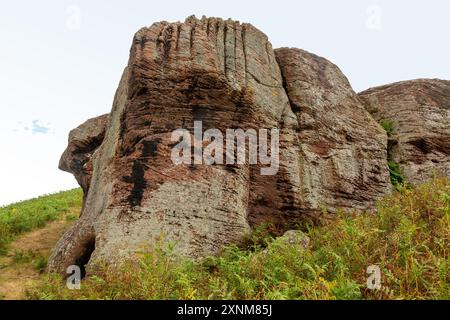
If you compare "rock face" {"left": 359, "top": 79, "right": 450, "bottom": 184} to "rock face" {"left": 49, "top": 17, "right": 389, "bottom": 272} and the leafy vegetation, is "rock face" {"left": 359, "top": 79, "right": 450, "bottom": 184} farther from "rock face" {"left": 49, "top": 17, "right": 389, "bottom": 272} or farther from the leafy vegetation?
→ "rock face" {"left": 49, "top": 17, "right": 389, "bottom": 272}

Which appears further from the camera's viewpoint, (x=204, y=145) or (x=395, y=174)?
(x=395, y=174)

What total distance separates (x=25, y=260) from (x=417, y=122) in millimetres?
15936

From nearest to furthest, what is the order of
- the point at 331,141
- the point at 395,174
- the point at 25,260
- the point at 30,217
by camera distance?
the point at 25,260 < the point at 331,141 < the point at 395,174 < the point at 30,217

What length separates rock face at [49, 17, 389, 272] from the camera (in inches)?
461

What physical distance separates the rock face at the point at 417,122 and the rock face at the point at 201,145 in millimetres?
1562

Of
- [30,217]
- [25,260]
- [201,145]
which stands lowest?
[25,260]

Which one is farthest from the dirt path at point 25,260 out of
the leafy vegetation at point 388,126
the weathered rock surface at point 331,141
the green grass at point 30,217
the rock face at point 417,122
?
the leafy vegetation at point 388,126

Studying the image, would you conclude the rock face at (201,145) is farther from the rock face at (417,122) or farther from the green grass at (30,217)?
the green grass at (30,217)

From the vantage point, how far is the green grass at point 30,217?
1680 centimetres

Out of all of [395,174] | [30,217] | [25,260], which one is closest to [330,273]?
[395,174]

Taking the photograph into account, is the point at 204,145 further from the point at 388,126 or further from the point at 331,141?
the point at 388,126

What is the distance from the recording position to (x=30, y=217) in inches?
775
